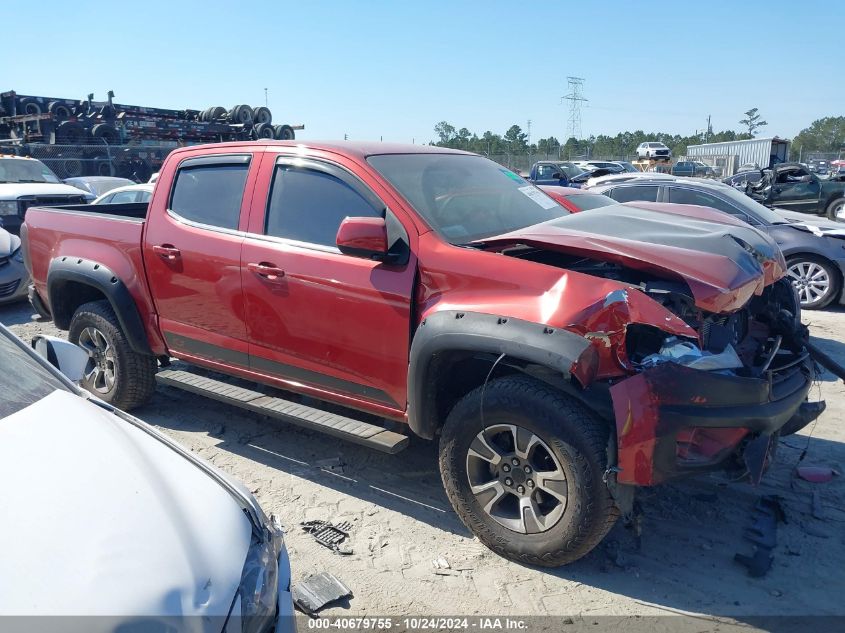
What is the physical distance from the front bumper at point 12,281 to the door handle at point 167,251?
5314 millimetres

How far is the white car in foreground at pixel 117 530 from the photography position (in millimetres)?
1552

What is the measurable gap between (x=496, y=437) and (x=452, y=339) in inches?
21.2

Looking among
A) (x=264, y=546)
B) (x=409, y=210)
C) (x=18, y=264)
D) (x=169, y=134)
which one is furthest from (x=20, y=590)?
(x=169, y=134)

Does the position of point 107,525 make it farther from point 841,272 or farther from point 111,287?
point 841,272

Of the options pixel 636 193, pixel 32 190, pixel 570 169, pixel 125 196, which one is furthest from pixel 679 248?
pixel 570 169

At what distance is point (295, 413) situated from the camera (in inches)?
155

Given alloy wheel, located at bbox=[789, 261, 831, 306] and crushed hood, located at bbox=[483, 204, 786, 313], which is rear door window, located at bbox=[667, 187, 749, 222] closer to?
alloy wheel, located at bbox=[789, 261, 831, 306]

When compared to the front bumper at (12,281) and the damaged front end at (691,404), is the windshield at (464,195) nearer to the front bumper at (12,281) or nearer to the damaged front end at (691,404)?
the damaged front end at (691,404)

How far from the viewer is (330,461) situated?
4.38 meters

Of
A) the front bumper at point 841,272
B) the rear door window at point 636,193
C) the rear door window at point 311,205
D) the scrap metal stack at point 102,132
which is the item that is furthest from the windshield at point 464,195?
the scrap metal stack at point 102,132

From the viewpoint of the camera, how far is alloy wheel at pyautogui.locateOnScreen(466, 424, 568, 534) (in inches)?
121

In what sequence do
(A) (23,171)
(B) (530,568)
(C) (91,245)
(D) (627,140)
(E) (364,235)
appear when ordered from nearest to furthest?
1. (B) (530,568)
2. (E) (364,235)
3. (C) (91,245)
4. (A) (23,171)
5. (D) (627,140)

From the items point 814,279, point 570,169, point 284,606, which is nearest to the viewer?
point 284,606

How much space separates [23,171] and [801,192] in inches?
586
